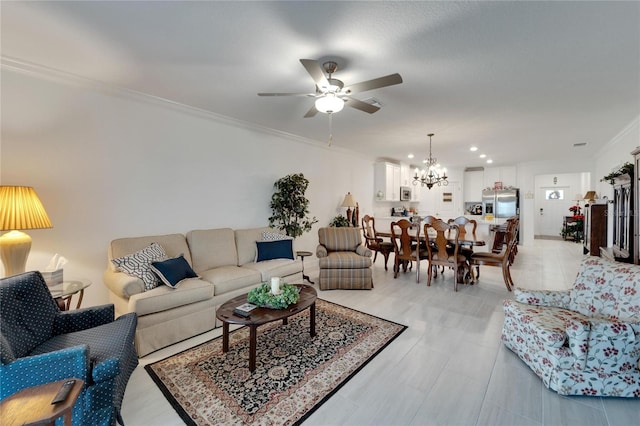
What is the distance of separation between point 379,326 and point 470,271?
2392 millimetres

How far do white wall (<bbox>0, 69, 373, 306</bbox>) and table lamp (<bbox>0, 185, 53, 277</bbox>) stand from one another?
0.46 metres

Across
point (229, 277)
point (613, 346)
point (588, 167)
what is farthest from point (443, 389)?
point (588, 167)

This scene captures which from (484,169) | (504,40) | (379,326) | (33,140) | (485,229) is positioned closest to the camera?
(504,40)

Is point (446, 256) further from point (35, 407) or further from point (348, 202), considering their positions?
point (35, 407)

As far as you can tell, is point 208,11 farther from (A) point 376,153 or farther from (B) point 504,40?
(A) point 376,153

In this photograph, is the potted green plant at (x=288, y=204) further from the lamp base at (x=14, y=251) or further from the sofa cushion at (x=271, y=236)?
the lamp base at (x=14, y=251)

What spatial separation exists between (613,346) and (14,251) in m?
4.56

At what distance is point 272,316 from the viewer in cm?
225

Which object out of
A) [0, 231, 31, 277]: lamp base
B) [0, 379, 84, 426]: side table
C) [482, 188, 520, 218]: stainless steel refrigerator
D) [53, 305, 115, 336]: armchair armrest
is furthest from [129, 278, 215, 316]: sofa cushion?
[482, 188, 520, 218]: stainless steel refrigerator

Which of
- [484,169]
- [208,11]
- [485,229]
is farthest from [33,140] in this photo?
[484,169]

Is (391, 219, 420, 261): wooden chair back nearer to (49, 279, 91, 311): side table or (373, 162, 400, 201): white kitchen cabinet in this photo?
(373, 162, 400, 201): white kitchen cabinet

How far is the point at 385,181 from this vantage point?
730cm

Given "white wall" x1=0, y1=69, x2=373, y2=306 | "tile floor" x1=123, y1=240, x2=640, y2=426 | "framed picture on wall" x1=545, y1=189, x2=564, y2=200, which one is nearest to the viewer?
"tile floor" x1=123, y1=240, x2=640, y2=426

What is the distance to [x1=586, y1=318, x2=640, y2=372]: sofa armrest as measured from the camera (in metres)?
1.79
